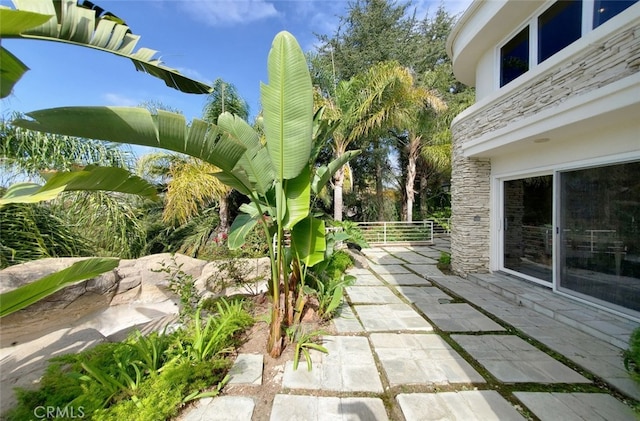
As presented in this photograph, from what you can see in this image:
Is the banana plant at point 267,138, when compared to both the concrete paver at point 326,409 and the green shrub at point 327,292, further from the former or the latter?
the concrete paver at point 326,409

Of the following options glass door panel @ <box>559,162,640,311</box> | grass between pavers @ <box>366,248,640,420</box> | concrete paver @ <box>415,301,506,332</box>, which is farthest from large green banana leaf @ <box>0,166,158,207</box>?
glass door panel @ <box>559,162,640,311</box>

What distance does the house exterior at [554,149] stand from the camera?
3363mm

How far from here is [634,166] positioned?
137 inches

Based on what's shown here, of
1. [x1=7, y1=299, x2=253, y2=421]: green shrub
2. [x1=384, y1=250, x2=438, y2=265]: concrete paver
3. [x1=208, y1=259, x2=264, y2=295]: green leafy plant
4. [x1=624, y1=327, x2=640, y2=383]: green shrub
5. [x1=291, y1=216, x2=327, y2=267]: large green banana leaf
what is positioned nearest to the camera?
[x1=7, y1=299, x2=253, y2=421]: green shrub

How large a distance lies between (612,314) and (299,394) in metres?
4.67

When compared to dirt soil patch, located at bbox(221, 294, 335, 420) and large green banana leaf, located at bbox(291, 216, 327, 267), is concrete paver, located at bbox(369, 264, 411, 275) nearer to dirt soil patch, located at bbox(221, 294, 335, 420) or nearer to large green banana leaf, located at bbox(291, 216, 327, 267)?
dirt soil patch, located at bbox(221, 294, 335, 420)

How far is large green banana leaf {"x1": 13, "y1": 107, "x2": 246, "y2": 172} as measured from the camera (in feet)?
4.45

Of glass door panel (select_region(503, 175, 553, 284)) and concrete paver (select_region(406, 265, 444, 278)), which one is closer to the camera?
glass door panel (select_region(503, 175, 553, 284))

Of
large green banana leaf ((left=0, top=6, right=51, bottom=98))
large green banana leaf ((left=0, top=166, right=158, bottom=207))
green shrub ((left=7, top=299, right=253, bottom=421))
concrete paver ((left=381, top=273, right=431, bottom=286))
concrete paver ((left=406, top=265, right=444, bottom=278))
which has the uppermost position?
large green banana leaf ((left=0, top=6, right=51, bottom=98))

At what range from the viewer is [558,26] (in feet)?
14.0

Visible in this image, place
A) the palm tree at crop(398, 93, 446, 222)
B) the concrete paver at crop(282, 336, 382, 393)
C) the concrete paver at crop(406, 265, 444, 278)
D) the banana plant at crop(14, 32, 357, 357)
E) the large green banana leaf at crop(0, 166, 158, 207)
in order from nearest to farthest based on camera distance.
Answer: the large green banana leaf at crop(0, 166, 158, 207), the banana plant at crop(14, 32, 357, 357), the concrete paver at crop(282, 336, 382, 393), the concrete paver at crop(406, 265, 444, 278), the palm tree at crop(398, 93, 446, 222)

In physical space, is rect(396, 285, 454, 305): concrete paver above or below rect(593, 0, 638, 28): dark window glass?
below

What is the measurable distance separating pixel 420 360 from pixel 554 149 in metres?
4.53

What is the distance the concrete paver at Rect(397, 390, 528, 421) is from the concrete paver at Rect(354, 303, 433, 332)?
1252 millimetres
